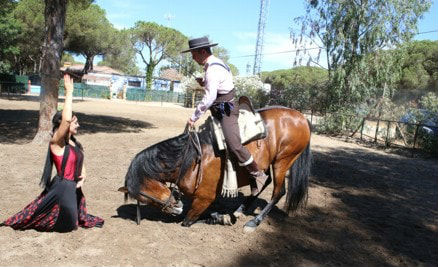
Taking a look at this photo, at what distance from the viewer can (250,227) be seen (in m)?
4.28

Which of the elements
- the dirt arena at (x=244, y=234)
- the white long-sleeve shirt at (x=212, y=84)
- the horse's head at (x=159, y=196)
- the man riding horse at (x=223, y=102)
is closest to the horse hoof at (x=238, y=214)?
the dirt arena at (x=244, y=234)

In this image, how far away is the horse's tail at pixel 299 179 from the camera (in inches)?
188

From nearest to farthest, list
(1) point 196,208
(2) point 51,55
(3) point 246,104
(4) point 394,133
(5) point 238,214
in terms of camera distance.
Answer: (1) point 196,208
(3) point 246,104
(5) point 238,214
(2) point 51,55
(4) point 394,133

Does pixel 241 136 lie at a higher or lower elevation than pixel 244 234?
higher

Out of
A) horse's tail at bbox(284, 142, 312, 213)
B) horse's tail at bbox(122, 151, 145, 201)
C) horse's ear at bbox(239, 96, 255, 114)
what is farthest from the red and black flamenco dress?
horse's tail at bbox(284, 142, 312, 213)

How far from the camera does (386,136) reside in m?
14.3

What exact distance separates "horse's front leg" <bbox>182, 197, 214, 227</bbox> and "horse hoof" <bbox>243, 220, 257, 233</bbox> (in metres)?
0.53

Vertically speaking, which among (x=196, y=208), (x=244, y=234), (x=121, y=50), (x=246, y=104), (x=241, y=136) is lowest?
(x=244, y=234)

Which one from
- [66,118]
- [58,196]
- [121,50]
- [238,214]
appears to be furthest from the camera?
[121,50]

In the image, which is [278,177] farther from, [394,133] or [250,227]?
[394,133]

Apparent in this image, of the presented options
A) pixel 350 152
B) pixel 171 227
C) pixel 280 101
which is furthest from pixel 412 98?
pixel 171 227

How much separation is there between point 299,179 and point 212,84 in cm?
186

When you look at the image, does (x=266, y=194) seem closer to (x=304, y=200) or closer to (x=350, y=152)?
(x=304, y=200)

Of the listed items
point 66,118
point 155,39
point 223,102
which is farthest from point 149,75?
point 66,118
